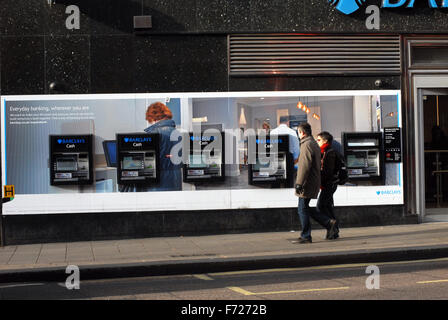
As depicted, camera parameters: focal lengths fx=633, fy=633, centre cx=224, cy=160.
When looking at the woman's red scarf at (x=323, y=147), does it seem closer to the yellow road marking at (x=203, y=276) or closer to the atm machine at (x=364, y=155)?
the atm machine at (x=364, y=155)

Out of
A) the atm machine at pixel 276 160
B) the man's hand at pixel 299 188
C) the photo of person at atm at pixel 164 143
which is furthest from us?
the atm machine at pixel 276 160

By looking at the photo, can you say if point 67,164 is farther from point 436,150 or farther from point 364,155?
point 436,150

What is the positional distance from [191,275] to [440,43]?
7.59 meters

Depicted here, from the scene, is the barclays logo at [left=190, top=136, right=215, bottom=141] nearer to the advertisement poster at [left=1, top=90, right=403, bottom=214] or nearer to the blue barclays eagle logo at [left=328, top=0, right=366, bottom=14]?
the advertisement poster at [left=1, top=90, right=403, bottom=214]

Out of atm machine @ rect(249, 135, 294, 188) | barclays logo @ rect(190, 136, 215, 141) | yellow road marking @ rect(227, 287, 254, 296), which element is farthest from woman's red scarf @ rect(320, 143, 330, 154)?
yellow road marking @ rect(227, 287, 254, 296)

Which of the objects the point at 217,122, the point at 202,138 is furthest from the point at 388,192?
the point at 202,138

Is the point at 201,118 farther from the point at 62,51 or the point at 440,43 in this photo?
the point at 440,43

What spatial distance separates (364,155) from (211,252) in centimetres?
440

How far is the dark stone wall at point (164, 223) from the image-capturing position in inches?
467

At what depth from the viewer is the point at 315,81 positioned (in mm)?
12641

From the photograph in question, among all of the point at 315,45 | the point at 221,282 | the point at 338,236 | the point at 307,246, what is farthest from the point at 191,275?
the point at 315,45

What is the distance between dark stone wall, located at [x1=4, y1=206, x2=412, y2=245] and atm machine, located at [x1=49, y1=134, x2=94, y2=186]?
0.70 m

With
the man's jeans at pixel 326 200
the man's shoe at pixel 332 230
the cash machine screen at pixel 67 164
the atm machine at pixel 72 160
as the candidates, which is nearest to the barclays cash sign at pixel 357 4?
the man's jeans at pixel 326 200

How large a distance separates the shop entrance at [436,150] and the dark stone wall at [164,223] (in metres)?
2.18
